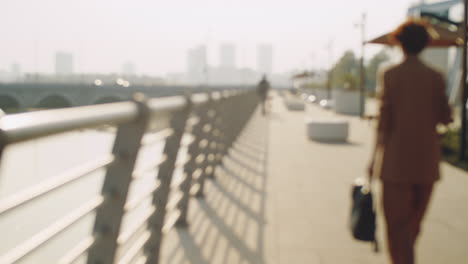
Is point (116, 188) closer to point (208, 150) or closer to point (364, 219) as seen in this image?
point (364, 219)

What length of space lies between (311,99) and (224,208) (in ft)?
159

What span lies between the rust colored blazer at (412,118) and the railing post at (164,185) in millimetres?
1660

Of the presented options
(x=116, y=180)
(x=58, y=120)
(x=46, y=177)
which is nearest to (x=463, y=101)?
(x=46, y=177)

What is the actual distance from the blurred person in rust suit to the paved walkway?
1052 millimetres

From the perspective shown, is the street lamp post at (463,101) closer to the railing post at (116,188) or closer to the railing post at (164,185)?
the railing post at (164,185)

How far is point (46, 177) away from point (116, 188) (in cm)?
69

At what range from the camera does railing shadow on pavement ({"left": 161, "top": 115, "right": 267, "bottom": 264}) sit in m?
4.82

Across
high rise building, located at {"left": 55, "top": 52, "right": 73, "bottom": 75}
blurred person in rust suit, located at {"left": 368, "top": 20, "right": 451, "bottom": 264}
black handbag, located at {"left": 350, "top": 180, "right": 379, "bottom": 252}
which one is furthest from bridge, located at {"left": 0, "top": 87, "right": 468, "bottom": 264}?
high rise building, located at {"left": 55, "top": 52, "right": 73, "bottom": 75}

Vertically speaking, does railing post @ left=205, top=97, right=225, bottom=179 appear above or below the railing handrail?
below

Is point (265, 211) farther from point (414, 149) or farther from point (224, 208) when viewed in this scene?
point (414, 149)

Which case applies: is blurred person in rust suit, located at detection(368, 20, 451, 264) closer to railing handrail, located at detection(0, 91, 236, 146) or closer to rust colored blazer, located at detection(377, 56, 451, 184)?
rust colored blazer, located at detection(377, 56, 451, 184)

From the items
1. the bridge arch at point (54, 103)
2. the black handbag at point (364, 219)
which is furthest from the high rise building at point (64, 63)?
the black handbag at point (364, 219)

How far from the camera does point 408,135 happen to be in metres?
3.69

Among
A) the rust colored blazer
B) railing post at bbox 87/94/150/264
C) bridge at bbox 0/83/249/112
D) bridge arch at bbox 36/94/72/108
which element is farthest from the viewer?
bridge arch at bbox 36/94/72/108
